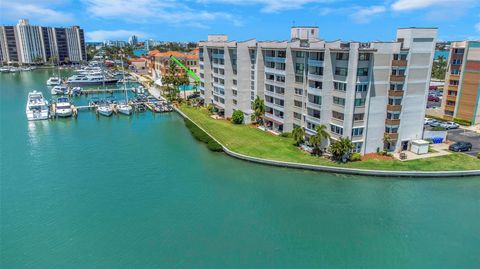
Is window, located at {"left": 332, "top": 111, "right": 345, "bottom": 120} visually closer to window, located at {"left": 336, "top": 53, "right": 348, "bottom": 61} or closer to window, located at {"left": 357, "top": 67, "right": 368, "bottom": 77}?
window, located at {"left": 357, "top": 67, "right": 368, "bottom": 77}

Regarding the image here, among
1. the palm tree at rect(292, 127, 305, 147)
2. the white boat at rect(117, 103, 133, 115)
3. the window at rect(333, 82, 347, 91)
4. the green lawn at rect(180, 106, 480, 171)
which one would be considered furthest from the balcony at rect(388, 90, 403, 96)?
the white boat at rect(117, 103, 133, 115)

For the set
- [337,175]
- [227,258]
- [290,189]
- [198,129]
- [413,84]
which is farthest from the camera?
[198,129]

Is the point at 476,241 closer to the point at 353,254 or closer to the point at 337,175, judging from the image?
the point at 353,254

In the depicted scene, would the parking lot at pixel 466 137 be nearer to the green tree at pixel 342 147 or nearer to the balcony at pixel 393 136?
the balcony at pixel 393 136

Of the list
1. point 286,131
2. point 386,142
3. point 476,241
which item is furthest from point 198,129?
point 476,241

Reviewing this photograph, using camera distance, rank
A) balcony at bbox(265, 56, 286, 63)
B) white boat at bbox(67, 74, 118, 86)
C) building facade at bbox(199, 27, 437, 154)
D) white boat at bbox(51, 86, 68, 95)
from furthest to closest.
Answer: white boat at bbox(67, 74, 118, 86) < white boat at bbox(51, 86, 68, 95) < balcony at bbox(265, 56, 286, 63) < building facade at bbox(199, 27, 437, 154)

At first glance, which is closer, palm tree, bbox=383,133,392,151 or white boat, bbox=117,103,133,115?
palm tree, bbox=383,133,392,151

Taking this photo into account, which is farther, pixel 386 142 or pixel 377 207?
pixel 386 142

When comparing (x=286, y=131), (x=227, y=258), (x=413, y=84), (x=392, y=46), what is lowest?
(x=227, y=258)
